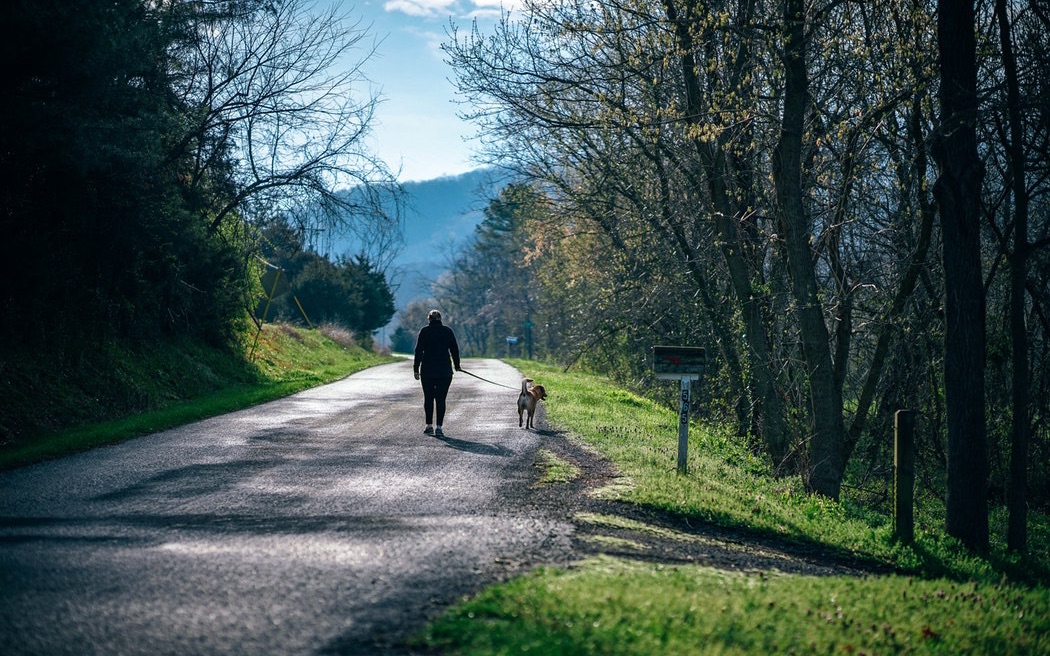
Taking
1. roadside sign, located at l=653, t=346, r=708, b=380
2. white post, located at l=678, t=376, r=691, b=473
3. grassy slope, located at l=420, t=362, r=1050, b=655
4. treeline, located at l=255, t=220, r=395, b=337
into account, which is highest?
treeline, located at l=255, t=220, r=395, b=337

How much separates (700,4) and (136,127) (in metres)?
10.3

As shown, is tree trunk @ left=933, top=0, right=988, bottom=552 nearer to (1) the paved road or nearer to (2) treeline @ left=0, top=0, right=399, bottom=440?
(1) the paved road

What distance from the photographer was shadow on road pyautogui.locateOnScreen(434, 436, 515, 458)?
13.1m

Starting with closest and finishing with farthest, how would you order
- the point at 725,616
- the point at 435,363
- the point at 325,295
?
the point at 725,616, the point at 435,363, the point at 325,295

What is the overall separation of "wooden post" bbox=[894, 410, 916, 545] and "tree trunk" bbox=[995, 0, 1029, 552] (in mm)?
3222

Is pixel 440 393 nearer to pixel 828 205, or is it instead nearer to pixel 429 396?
pixel 429 396

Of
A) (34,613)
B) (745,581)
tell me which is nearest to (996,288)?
(745,581)

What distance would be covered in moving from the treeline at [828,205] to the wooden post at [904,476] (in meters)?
1.57

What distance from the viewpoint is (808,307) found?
14812mm

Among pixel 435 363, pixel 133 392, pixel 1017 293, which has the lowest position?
pixel 133 392

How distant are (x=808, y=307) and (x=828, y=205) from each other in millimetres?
2864

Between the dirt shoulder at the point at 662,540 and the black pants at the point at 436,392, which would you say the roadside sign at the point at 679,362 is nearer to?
the dirt shoulder at the point at 662,540

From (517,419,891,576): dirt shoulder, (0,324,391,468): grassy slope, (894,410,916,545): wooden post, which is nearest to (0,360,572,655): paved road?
(517,419,891,576): dirt shoulder

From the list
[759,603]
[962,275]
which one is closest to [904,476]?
[962,275]
